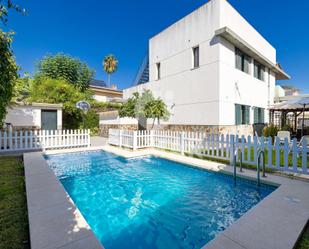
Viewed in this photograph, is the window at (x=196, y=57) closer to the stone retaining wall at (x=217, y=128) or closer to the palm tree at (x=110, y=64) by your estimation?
the stone retaining wall at (x=217, y=128)

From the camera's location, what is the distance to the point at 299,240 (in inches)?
105

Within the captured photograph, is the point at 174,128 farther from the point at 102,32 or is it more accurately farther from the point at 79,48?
the point at 79,48

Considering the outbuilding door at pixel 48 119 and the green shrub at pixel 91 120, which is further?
the green shrub at pixel 91 120

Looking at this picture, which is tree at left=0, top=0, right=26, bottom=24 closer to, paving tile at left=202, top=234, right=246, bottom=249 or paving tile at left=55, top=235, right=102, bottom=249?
paving tile at left=55, top=235, right=102, bottom=249

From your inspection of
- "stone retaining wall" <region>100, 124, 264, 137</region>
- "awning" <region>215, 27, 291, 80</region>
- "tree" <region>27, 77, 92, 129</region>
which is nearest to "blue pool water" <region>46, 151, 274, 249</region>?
"stone retaining wall" <region>100, 124, 264, 137</region>

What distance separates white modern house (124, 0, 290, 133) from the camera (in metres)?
11.8

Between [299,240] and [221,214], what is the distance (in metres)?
1.39

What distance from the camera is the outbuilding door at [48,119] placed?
14.1 metres

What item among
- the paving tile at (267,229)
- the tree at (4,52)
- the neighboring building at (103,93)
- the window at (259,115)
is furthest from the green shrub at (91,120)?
the paving tile at (267,229)

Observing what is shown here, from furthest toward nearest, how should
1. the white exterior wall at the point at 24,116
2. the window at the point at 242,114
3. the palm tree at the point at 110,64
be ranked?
the palm tree at the point at 110,64 < the window at the point at 242,114 < the white exterior wall at the point at 24,116

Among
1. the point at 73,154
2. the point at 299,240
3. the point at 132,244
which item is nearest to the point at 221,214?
the point at 299,240

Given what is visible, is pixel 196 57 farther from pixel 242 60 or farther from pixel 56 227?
pixel 56 227

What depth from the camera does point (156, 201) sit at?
4.53 meters

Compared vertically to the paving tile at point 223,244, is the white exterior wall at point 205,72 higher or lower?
higher
